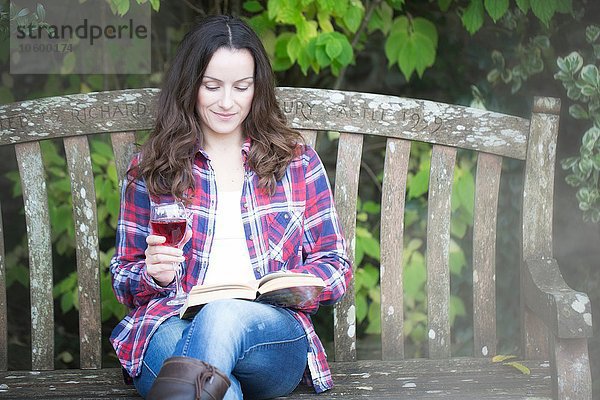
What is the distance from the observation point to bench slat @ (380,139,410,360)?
9.98 feet

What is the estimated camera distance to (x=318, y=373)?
266cm

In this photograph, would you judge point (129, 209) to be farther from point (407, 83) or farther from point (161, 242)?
point (407, 83)

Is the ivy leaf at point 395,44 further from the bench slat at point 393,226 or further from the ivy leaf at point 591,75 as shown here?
the ivy leaf at point 591,75

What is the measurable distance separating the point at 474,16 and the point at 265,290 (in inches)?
58.8

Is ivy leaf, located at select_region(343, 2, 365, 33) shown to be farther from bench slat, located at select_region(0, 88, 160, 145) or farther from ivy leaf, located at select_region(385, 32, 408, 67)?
bench slat, located at select_region(0, 88, 160, 145)

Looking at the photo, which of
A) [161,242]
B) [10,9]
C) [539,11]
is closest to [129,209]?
[161,242]

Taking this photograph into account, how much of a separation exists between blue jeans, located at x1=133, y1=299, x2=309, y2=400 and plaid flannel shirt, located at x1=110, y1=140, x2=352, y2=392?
3.2 inches

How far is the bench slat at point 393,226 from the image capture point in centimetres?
304

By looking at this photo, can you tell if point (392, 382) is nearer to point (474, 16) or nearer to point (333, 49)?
point (333, 49)

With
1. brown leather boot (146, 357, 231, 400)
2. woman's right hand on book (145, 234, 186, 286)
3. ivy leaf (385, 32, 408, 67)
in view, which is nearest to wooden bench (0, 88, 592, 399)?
ivy leaf (385, 32, 408, 67)

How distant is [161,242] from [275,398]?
594 millimetres

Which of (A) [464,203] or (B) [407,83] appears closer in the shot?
(A) [464,203]

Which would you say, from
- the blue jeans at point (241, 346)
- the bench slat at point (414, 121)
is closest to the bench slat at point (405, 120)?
the bench slat at point (414, 121)

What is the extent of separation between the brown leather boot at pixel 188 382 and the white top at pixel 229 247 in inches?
17.4
